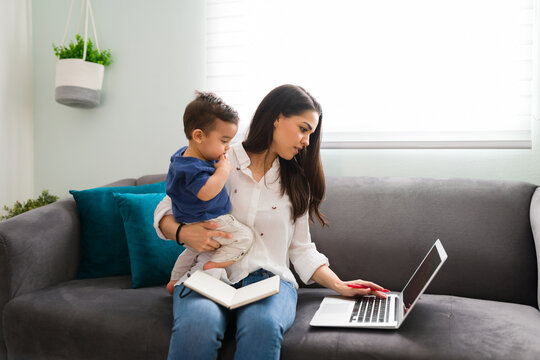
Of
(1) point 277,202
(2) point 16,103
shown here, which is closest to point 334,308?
(1) point 277,202

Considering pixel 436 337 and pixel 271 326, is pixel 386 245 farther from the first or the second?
pixel 271 326

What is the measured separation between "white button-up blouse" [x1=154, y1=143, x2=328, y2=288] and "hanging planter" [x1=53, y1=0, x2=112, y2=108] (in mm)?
1161

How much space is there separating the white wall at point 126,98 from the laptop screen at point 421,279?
76 centimetres

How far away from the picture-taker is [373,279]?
1.74 m

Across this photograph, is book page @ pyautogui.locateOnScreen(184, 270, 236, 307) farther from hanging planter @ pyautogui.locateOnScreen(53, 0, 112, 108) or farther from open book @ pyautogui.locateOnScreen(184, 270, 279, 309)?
hanging planter @ pyautogui.locateOnScreen(53, 0, 112, 108)

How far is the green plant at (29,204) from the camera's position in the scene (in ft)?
7.85

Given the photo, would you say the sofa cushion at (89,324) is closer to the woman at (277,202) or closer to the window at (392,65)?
the woman at (277,202)

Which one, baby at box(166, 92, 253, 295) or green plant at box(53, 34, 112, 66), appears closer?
baby at box(166, 92, 253, 295)

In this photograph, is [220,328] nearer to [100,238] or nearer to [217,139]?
[217,139]

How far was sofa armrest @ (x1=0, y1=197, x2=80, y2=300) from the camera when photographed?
1.55m

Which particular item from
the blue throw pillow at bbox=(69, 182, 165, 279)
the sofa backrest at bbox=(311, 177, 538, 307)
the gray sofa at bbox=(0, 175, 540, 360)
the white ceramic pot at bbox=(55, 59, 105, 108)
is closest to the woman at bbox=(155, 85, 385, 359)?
the gray sofa at bbox=(0, 175, 540, 360)

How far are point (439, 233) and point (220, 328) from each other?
3.07 ft

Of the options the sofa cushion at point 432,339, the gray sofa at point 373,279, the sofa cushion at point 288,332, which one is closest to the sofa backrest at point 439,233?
the gray sofa at point 373,279

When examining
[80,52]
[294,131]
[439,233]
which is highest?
[80,52]
